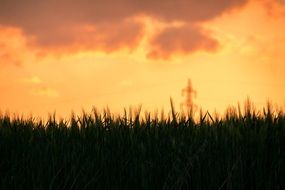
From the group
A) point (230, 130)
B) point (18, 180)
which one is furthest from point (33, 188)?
point (230, 130)

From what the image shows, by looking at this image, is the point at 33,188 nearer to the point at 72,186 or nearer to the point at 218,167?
the point at 72,186

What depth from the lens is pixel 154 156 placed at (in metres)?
5.50

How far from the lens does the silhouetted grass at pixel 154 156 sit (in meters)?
5.30

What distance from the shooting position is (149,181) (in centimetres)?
525

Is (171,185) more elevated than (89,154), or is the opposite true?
(89,154)

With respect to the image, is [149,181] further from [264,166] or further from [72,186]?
[264,166]

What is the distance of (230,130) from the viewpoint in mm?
5797

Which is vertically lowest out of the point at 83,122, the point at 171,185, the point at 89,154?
the point at 171,185

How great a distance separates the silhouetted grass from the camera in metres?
5.30

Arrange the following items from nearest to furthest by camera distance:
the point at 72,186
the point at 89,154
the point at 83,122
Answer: the point at 72,186, the point at 89,154, the point at 83,122

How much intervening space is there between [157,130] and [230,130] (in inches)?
31.8

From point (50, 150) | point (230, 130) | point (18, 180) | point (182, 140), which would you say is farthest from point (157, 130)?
point (18, 180)

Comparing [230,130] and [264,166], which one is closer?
[264,166]

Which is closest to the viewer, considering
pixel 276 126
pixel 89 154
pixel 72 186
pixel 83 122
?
pixel 72 186
